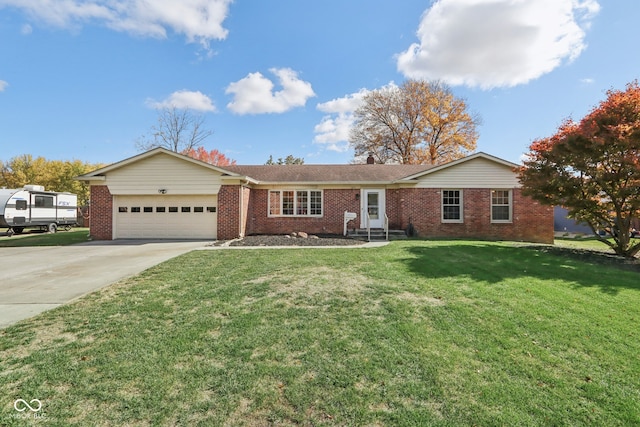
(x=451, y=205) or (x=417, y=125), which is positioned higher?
(x=417, y=125)

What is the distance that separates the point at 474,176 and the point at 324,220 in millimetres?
7770

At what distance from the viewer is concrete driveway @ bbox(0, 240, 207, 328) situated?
17.5 ft

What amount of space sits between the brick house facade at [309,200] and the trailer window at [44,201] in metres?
9.36

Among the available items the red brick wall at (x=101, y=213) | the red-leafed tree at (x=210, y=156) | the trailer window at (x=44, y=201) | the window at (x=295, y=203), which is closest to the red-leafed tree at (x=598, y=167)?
the window at (x=295, y=203)

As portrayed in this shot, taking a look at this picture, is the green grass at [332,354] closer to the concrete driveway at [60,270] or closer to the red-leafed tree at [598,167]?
the concrete driveway at [60,270]

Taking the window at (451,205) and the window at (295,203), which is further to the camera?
the window at (295,203)

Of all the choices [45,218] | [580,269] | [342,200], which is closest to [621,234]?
[580,269]

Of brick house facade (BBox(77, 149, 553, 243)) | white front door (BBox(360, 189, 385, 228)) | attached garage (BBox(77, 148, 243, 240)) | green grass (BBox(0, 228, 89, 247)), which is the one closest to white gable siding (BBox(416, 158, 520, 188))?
brick house facade (BBox(77, 149, 553, 243))

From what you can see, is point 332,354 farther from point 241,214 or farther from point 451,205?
point 451,205

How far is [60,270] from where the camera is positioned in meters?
7.88

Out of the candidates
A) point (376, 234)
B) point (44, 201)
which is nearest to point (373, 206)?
point (376, 234)

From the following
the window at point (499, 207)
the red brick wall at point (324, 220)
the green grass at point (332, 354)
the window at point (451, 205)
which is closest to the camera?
the green grass at point (332, 354)

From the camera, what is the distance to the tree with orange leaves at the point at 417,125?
32.7 m

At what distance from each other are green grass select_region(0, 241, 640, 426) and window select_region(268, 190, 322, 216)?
9.81 metres
